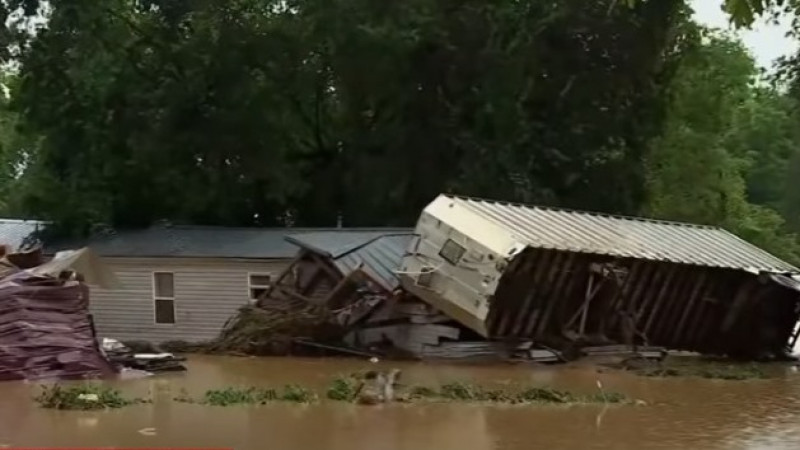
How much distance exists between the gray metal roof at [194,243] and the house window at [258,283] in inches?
19.7

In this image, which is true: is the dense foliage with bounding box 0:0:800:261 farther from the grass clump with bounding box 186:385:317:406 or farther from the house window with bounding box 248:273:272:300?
the grass clump with bounding box 186:385:317:406

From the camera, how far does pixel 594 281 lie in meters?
22.9

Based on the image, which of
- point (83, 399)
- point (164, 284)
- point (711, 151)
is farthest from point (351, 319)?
point (711, 151)

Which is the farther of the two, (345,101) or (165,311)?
(345,101)

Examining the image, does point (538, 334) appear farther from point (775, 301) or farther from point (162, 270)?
point (162, 270)

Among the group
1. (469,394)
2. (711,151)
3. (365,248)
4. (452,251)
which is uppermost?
(711,151)

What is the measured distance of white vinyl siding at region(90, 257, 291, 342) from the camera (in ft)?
90.6

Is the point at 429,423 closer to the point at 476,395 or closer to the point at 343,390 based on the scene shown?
the point at 343,390

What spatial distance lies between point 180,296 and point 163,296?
545 mm

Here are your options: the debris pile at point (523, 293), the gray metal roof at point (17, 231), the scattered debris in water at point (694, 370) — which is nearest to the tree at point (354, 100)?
Answer: the gray metal roof at point (17, 231)

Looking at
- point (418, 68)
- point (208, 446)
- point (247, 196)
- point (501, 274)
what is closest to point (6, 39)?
point (247, 196)

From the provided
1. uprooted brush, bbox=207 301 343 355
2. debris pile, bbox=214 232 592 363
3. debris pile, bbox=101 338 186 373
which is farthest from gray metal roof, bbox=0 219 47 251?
debris pile, bbox=101 338 186 373

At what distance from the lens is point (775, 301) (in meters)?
25.0

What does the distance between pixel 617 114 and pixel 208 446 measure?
62.9ft
